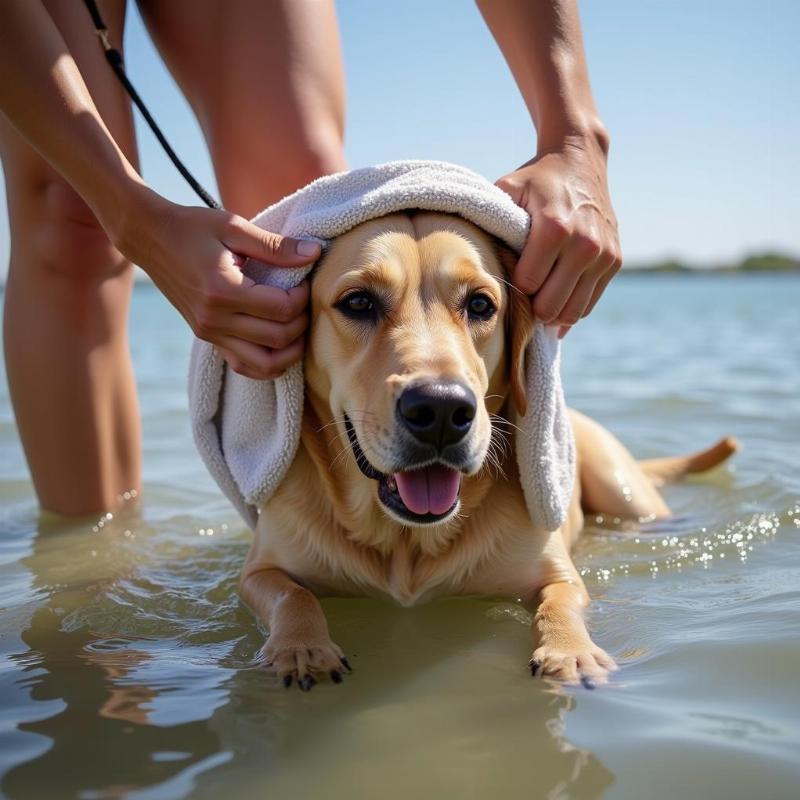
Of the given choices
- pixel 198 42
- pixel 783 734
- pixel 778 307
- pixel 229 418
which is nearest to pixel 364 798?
pixel 783 734

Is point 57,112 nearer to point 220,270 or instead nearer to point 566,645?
point 220,270

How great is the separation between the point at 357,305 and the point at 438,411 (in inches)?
20.8

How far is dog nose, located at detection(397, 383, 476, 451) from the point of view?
94.7 inches

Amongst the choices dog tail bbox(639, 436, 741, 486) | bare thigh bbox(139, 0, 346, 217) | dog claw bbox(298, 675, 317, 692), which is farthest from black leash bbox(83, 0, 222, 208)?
dog tail bbox(639, 436, 741, 486)

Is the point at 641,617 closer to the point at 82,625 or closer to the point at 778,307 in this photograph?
the point at 82,625

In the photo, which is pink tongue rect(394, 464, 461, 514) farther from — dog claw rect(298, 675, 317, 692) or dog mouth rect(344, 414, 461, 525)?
dog claw rect(298, 675, 317, 692)

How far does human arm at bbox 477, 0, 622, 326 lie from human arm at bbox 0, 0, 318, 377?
0.69 meters

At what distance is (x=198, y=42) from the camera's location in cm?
355

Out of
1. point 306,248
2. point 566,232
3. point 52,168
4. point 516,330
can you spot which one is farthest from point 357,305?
point 52,168

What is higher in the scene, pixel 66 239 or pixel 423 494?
pixel 66 239

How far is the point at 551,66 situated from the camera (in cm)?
302

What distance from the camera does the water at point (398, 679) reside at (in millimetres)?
1773

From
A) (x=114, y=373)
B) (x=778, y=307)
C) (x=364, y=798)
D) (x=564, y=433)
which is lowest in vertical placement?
(x=778, y=307)

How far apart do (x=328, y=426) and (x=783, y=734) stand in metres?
1.57
